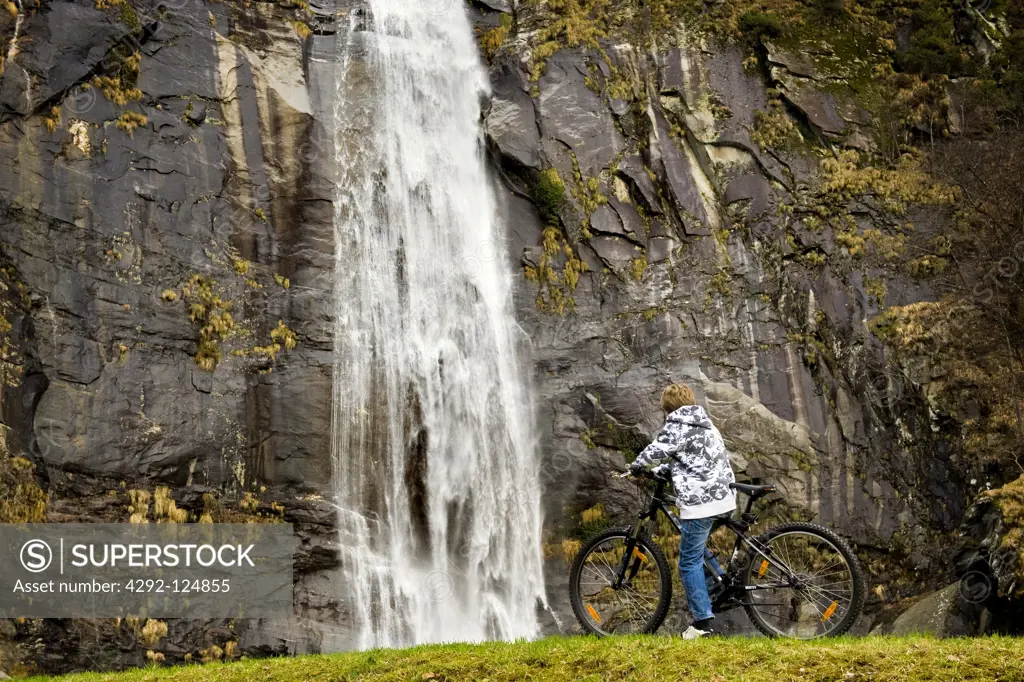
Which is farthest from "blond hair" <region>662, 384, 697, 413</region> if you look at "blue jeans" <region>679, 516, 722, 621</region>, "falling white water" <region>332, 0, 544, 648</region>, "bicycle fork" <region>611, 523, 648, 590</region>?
"falling white water" <region>332, 0, 544, 648</region>

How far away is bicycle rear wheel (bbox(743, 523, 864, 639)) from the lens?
660 cm

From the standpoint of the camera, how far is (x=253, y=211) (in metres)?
13.6

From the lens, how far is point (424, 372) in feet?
43.0

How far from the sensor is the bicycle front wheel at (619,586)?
7066 millimetres

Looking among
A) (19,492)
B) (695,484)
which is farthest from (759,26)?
(19,492)

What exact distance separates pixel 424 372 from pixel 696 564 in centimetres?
700

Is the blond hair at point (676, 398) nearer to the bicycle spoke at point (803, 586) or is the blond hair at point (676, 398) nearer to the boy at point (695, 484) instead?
the boy at point (695, 484)

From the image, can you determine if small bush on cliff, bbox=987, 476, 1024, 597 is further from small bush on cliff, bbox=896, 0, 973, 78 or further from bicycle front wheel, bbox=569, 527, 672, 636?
small bush on cliff, bbox=896, 0, 973, 78

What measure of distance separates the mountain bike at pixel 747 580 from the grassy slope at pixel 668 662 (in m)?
0.44

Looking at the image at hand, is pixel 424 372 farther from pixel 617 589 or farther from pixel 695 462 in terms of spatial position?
pixel 695 462

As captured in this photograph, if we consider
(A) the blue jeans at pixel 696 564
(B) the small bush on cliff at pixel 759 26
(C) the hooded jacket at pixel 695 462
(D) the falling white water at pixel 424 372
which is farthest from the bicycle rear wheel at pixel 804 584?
(B) the small bush on cliff at pixel 759 26

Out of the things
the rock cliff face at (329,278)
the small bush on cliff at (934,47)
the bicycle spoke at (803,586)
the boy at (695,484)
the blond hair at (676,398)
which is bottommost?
the bicycle spoke at (803,586)

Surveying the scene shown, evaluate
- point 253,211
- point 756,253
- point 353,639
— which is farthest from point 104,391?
point 756,253

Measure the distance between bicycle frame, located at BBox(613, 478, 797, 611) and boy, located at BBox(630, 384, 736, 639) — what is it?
192 millimetres
